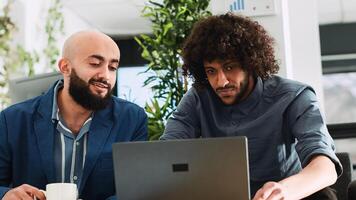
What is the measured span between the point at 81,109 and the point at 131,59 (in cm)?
548

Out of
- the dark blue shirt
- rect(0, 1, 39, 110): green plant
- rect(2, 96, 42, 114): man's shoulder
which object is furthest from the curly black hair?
rect(0, 1, 39, 110): green plant

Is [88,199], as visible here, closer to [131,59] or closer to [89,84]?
[89,84]

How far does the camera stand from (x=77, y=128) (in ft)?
6.72

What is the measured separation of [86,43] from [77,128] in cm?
32

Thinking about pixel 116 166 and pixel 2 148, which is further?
pixel 2 148

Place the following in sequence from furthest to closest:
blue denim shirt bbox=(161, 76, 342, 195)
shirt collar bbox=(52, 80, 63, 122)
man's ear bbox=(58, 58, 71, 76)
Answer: man's ear bbox=(58, 58, 71, 76) < shirt collar bbox=(52, 80, 63, 122) < blue denim shirt bbox=(161, 76, 342, 195)

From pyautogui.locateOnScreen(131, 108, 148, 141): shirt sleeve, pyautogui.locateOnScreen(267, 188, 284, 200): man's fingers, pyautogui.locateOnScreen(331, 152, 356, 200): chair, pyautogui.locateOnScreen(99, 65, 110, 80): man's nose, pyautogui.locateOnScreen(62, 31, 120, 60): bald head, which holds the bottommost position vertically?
pyautogui.locateOnScreen(331, 152, 356, 200): chair

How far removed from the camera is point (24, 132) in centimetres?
198

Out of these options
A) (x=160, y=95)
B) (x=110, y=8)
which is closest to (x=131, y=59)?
(x=110, y=8)

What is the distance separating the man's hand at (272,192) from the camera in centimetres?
134

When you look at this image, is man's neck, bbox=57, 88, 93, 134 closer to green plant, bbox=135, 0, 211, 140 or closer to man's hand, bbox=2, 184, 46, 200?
man's hand, bbox=2, 184, 46, 200

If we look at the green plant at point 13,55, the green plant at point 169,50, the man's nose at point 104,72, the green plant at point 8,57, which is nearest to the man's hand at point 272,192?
the man's nose at point 104,72

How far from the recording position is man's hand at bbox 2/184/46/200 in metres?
1.54

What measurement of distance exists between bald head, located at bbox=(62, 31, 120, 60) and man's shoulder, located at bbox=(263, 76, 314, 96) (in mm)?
566
